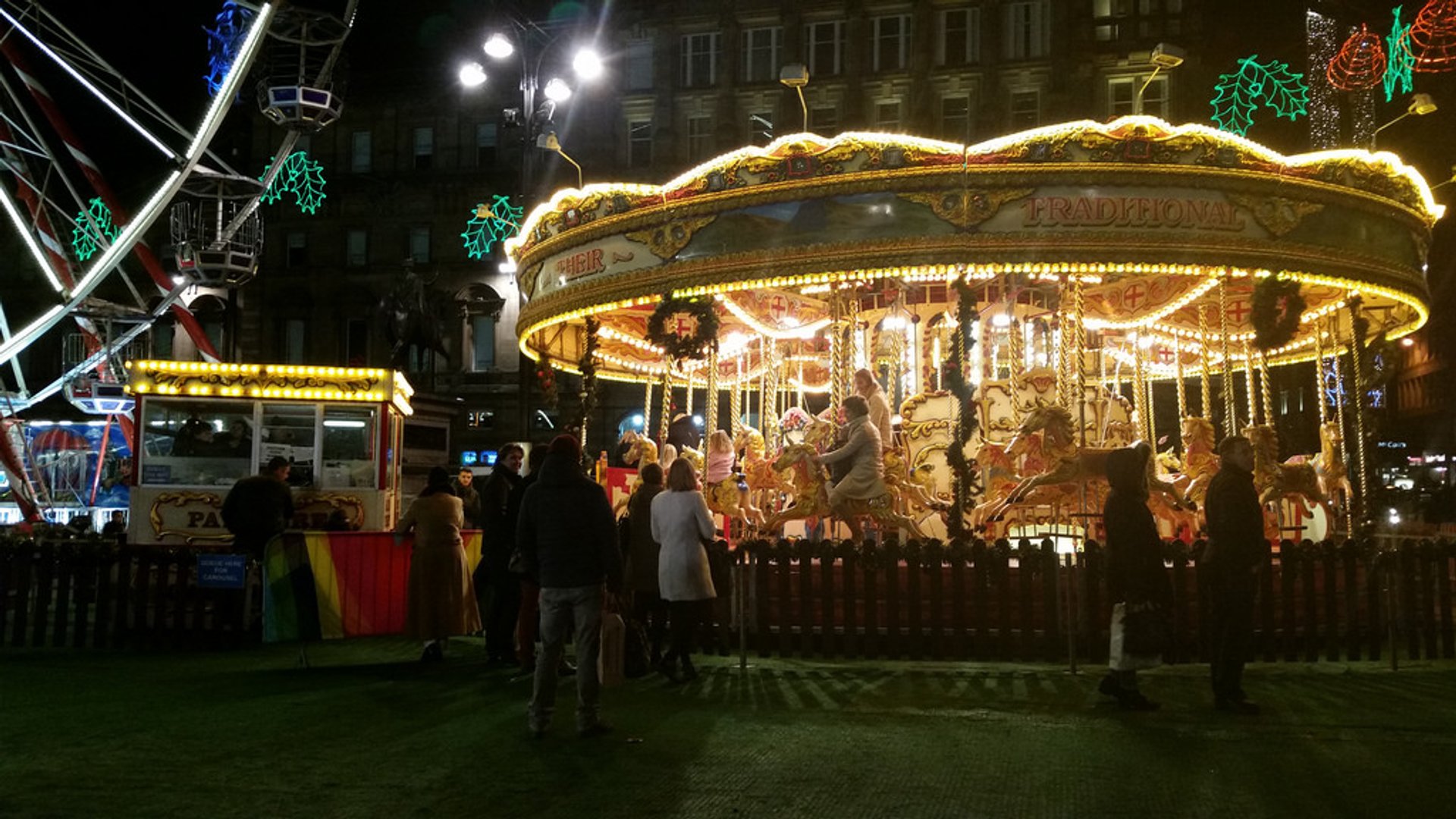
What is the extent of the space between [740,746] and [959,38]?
124 ft

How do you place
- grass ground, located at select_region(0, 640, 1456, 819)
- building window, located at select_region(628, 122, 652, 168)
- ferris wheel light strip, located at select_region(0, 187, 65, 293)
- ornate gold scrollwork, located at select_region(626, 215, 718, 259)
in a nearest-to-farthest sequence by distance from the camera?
1. grass ground, located at select_region(0, 640, 1456, 819)
2. ornate gold scrollwork, located at select_region(626, 215, 718, 259)
3. ferris wheel light strip, located at select_region(0, 187, 65, 293)
4. building window, located at select_region(628, 122, 652, 168)

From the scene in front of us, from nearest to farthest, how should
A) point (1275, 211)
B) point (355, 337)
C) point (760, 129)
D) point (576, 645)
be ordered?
point (576, 645)
point (1275, 211)
point (760, 129)
point (355, 337)

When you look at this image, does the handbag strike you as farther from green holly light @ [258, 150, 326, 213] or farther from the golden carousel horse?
green holly light @ [258, 150, 326, 213]

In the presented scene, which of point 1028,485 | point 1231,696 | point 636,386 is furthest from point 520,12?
point 636,386

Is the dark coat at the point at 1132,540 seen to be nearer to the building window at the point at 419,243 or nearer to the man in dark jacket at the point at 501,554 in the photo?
the man in dark jacket at the point at 501,554

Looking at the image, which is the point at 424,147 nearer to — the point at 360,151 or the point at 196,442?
the point at 360,151

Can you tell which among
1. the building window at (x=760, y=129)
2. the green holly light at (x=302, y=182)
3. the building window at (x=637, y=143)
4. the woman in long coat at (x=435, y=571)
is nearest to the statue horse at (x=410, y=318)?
the building window at (x=637, y=143)

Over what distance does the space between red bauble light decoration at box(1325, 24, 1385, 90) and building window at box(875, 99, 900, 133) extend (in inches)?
953

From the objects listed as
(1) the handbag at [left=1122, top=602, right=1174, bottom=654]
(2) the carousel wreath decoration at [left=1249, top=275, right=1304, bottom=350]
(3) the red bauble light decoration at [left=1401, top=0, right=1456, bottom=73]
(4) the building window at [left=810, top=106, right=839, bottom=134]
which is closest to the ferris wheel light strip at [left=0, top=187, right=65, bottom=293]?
(2) the carousel wreath decoration at [left=1249, top=275, right=1304, bottom=350]

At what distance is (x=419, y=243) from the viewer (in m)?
46.4

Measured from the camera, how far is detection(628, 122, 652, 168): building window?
1722 inches

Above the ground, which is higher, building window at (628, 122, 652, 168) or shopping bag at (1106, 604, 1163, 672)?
building window at (628, 122, 652, 168)

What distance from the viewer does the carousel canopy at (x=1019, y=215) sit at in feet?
36.7

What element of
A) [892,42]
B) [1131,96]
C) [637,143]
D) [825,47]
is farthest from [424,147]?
[1131,96]
